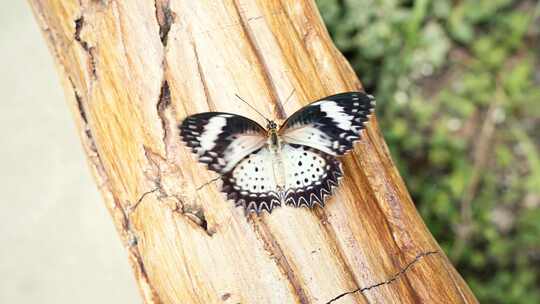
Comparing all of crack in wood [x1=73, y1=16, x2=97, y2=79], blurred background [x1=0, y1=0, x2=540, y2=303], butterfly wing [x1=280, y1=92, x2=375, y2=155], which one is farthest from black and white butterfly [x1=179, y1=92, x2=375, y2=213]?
blurred background [x1=0, y1=0, x2=540, y2=303]

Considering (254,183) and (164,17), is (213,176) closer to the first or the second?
(254,183)

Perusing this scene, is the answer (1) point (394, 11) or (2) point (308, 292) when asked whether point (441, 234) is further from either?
(2) point (308, 292)

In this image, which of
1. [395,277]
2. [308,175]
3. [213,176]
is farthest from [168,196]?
[395,277]

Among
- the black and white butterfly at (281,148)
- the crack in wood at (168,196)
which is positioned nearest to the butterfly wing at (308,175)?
the black and white butterfly at (281,148)

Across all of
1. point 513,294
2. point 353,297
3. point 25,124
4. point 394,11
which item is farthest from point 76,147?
point 513,294

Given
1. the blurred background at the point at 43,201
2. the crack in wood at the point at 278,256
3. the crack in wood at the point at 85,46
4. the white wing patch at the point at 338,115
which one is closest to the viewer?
the crack in wood at the point at 278,256

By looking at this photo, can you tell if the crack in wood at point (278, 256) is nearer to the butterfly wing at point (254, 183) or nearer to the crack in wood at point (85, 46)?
the butterfly wing at point (254, 183)
